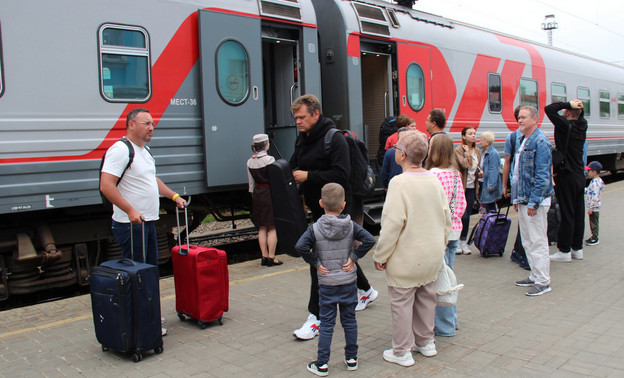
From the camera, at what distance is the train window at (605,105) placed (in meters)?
15.9

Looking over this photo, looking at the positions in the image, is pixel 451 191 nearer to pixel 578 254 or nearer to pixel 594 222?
pixel 578 254

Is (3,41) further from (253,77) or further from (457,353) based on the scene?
(457,353)

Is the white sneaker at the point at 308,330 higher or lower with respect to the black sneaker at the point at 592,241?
lower

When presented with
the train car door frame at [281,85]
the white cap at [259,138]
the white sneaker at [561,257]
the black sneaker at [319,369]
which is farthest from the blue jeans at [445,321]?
the train car door frame at [281,85]

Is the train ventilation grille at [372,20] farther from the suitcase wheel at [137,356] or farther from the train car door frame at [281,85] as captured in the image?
the suitcase wheel at [137,356]

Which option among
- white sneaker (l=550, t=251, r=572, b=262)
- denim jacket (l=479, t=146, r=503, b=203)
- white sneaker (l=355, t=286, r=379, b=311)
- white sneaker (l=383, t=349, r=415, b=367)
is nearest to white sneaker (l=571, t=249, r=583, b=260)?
white sneaker (l=550, t=251, r=572, b=262)

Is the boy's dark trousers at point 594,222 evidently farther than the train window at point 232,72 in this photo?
Yes

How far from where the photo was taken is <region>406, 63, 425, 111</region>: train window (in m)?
9.35

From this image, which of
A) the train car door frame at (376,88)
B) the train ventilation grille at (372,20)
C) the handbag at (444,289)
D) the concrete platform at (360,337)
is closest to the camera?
the concrete platform at (360,337)

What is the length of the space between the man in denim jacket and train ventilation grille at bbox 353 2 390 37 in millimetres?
3663

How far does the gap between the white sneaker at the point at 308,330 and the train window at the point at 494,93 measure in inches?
326

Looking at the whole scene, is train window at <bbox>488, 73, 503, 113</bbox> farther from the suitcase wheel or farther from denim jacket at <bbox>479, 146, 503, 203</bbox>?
the suitcase wheel

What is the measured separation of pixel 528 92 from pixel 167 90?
8976mm

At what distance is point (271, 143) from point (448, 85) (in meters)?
3.89
